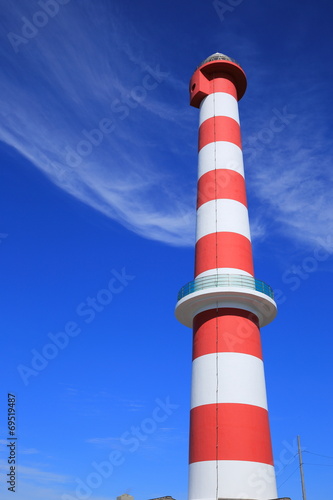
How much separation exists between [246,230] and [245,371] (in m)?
7.37

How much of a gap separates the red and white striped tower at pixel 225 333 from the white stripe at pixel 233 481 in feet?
0.11

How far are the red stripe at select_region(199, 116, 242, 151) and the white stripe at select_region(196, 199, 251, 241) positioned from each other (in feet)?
14.4

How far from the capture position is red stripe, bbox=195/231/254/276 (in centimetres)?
2200

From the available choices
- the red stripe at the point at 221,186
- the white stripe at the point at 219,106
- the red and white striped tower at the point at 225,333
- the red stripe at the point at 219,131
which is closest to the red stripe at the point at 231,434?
the red and white striped tower at the point at 225,333

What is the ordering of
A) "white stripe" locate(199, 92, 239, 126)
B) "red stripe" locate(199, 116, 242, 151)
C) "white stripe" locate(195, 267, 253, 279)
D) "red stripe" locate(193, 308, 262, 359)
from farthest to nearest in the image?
1. "white stripe" locate(199, 92, 239, 126)
2. "red stripe" locate(199, 116, 242, 151)
3. "white stripe" locate(195, 267, 253, 279)
4. "red stripe" locate(193, 308, 262, 359)

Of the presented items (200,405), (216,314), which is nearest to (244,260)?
(216,314)

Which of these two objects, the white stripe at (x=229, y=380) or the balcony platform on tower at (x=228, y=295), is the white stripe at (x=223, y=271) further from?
the white stripe at (x=229, y=380)

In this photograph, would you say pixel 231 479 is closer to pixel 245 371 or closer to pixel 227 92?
pixel 245 371

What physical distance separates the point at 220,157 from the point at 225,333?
391 inches

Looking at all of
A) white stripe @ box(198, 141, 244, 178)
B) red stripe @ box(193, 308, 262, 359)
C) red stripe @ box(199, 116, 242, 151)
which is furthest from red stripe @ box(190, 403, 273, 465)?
red stripe @ box(199, 116, 242, 151)

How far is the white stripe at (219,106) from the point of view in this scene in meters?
27.2

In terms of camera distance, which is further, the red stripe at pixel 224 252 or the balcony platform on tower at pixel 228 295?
the red stripe at pixel 224 252

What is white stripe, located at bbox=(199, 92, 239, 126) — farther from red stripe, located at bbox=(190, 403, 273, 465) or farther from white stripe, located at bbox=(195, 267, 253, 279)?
red stripe, located at bbox=(190, 403, 273, 465)

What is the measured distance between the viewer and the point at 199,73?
2900cm
